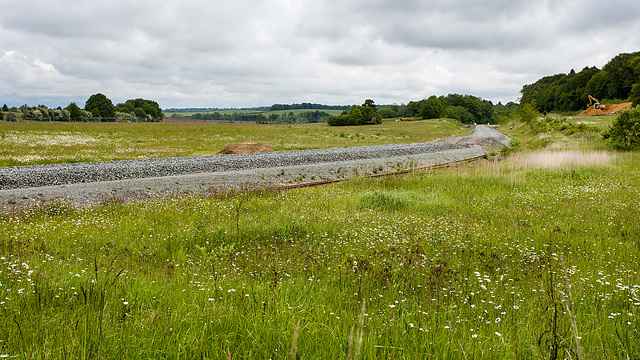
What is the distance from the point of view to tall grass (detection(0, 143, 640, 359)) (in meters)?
2.83

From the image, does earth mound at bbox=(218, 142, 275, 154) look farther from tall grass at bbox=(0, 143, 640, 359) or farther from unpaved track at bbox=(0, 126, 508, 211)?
tall grass at bbox=(0, 143, 640, 359)

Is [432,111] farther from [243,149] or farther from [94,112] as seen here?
[243,149]

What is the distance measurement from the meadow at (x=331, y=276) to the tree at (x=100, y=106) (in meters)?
130

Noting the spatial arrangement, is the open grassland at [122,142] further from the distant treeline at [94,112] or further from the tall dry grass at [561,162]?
the distant treeline at [94,112]

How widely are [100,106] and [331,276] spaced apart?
14224cm

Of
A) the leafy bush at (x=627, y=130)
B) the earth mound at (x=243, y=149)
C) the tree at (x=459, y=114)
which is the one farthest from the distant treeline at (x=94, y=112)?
the tree at (x=459, y=114)

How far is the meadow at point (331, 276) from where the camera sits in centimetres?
282

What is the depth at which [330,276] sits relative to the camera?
489 cm

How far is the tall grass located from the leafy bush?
43.7ft

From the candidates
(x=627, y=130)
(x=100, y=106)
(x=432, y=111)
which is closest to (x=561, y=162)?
(x=627, y=130)

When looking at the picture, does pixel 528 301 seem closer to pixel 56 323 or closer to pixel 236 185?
pixel 56 323

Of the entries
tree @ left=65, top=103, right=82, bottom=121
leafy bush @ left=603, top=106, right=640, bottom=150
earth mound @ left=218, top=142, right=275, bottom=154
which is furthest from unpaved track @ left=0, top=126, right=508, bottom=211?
tree @ left=65, top=103, right=82, bottom=121

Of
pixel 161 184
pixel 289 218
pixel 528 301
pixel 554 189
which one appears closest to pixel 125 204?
pixel 161 184

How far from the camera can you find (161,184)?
13.8 metres
